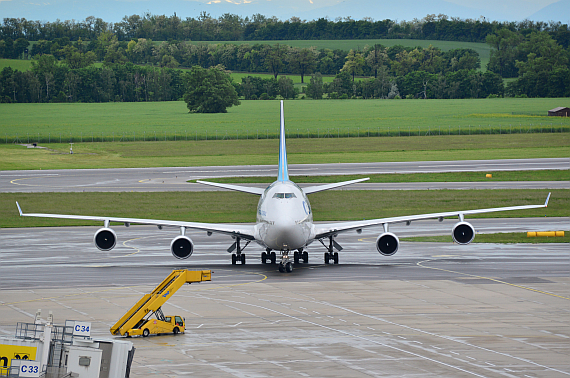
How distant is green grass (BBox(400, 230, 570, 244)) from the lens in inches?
1885

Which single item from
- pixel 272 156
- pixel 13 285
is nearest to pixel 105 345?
pixel 13 285

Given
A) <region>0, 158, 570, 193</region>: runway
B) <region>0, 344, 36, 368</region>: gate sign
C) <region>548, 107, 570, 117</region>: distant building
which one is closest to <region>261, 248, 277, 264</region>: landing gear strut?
<region>0, 344, 36, 368</region>: gate sign

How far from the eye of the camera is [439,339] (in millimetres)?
23312

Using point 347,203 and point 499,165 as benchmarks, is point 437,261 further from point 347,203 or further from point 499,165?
point 499,165

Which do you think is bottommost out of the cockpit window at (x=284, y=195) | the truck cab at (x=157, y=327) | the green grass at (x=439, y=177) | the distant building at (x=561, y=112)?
the truck cab at (x=157, y=327)

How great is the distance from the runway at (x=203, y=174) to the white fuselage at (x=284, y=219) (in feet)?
148

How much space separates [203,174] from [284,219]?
62.3 metres

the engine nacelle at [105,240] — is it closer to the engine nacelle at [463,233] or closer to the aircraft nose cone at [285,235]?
the aircraft nose cone at [285,235]

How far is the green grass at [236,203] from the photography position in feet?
204

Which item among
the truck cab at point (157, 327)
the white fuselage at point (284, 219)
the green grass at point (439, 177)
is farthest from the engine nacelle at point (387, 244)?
the green grass at point (439, 177)

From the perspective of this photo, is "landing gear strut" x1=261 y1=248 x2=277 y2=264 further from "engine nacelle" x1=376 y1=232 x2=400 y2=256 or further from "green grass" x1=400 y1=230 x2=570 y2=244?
"green grass" x1=400 y1=230 x2=570 y2=244

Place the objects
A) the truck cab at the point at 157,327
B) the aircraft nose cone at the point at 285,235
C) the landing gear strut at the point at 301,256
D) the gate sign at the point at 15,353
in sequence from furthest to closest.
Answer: the landing gear strut at the point at 301,256, the aircraft nose cone at the point at 285,235, the truck cab at the point at 157,327, the gate sign at the point at 15,353

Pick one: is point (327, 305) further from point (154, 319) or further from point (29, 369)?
point (29, 369)

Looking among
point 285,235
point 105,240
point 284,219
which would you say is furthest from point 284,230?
point 105,240
